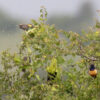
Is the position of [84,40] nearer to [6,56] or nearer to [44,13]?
[44,13]

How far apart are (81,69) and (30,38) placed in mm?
1045

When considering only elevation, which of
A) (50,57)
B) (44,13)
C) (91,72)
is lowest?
(91,72)

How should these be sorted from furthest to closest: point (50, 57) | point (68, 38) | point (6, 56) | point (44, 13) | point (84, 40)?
point (6, 56), point (84, 40), point (68, 38), point (44, 13), point (50, 57)

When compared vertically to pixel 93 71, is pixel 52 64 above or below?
above

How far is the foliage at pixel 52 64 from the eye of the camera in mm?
2848

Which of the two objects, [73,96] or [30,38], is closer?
[30,38]

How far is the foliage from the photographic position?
2848 millimetres

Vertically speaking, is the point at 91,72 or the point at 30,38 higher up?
the point at 30,38

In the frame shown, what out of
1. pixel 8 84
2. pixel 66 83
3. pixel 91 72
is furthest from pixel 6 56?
pixel 91 72

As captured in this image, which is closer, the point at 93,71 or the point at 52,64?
the point at 52,64

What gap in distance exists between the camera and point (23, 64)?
2877 mm

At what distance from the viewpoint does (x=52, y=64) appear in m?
2.66

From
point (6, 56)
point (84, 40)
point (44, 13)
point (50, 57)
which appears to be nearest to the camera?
point (50, 57)

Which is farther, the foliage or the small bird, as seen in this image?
the small bird
